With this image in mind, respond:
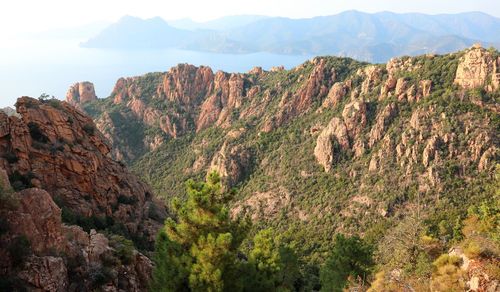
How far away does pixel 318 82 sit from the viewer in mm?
82250

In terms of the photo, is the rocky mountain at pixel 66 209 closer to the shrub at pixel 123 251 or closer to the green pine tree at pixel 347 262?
the shrub at pixel 123 251

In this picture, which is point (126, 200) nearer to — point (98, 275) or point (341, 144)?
point (98, 275)

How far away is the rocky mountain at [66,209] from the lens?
16.6 m

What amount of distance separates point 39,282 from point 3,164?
14.2 metres

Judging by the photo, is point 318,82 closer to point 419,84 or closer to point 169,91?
point 419,84

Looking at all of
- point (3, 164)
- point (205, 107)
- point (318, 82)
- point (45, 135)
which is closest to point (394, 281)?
point (3, 164)

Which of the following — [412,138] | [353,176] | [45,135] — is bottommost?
[353,176]

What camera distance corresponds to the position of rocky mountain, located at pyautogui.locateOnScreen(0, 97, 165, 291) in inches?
655

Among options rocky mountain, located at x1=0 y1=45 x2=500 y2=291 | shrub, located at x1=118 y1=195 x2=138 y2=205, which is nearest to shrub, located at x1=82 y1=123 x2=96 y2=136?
rocky mountain, located at x1=0 y1=45 x2=500 y2=291

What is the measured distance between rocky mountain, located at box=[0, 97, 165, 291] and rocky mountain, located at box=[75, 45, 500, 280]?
20.5 m

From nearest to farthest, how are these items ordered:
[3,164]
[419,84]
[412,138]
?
[3,164] → [412,138] → [419,84]

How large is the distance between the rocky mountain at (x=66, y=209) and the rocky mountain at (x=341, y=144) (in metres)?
20.5

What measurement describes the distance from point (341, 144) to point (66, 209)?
4696cm

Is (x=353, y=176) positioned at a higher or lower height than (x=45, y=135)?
lower
